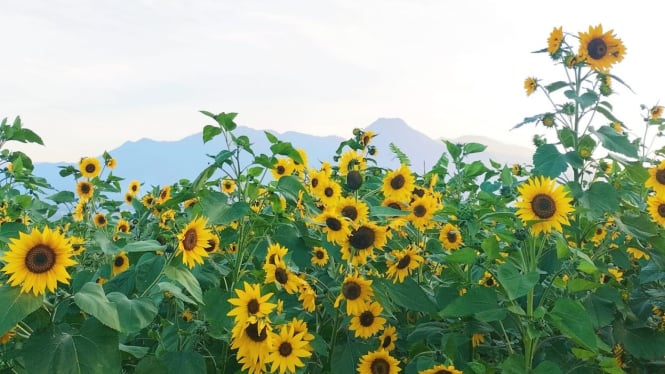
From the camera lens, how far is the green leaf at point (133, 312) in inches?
74.5

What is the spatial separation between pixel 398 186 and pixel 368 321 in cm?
92

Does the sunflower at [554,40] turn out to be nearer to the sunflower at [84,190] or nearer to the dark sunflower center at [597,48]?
the dark sunflower center at [597,48]

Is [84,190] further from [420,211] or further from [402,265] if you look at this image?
[402,265]

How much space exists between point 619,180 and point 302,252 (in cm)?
272

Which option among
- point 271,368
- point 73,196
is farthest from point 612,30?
point 73,196

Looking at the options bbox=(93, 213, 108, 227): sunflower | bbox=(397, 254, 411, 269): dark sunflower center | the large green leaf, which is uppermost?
bbox=(397, 254, 411, 269): dark sunflower center

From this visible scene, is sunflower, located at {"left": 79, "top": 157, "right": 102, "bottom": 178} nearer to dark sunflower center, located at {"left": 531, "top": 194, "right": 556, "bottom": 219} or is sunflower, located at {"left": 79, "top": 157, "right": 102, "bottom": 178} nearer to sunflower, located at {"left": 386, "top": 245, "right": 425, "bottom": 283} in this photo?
sunflower, located at {"left": 386, "top": 245, "right": 425, "bottom": 283}

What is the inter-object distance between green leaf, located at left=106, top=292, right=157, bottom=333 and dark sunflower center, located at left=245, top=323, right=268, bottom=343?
41cm

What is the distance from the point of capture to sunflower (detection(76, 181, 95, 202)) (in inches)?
241

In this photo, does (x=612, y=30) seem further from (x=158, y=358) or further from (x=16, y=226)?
(x=16, y=226)

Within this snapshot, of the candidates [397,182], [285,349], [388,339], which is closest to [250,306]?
[285,349]

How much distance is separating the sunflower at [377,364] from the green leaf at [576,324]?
2.38 ft

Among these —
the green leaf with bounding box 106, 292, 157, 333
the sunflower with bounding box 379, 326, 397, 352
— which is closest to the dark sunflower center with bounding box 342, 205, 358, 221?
the sunflower with bounding box 379, 326, 397, 352

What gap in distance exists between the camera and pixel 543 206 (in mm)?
2539
